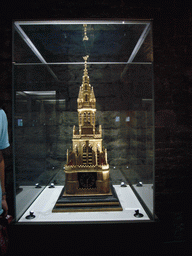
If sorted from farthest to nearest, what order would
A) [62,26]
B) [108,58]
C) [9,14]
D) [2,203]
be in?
[108,58] → [62,26] → [9,14] → [2,203]

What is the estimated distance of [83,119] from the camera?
380cm

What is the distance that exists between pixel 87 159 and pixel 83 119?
97 cm

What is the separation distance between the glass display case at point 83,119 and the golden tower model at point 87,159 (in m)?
0.02

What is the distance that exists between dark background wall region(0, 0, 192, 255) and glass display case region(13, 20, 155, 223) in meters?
0.14

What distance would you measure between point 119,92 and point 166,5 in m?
1.94

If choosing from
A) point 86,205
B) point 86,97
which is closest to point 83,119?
point 86,97

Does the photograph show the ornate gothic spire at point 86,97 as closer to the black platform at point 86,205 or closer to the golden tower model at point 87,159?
the golden tower model at point 87,159

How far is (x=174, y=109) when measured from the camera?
9.34 feet

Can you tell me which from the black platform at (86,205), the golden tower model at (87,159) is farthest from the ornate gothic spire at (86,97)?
the black platform at (86,205)

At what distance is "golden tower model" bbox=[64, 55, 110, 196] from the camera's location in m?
3.48

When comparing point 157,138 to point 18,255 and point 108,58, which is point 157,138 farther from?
point 18,255

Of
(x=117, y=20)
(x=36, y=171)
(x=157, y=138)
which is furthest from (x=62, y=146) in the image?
(x=117, y=20)

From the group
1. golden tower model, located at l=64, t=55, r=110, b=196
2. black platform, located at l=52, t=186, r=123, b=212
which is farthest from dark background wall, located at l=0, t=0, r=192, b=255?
golden tower model, located at l=64, t=55, r=110, b=196

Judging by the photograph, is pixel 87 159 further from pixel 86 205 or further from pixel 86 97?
pixel 86 97
